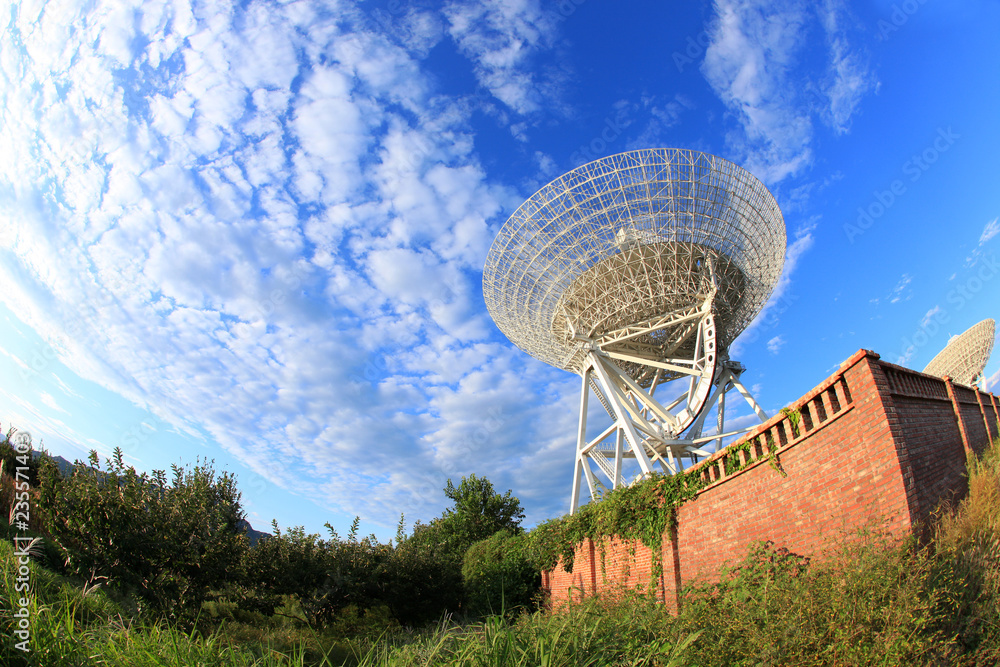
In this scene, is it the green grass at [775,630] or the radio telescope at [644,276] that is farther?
the radio telescope at [644,276]

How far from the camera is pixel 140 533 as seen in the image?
32.4 feet

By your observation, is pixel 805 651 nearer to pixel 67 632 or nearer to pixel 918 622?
pixel 918 622

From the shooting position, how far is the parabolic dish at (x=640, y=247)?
1767 cm

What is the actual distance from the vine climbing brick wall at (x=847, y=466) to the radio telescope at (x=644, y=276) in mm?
8296

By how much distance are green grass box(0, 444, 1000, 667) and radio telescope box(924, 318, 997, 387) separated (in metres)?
16.7

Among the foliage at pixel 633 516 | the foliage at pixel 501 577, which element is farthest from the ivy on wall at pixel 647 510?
the foliage at pixel 501 577

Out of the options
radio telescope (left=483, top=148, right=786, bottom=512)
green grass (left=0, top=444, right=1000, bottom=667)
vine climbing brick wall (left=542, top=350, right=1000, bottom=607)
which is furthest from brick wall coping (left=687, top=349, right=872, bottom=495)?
radio telescope (left=483, top=148, right=786, bottom=512)

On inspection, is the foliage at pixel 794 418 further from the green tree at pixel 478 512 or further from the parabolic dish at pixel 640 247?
the green tree at pixel 478 512

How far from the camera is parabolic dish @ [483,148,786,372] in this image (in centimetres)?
1767

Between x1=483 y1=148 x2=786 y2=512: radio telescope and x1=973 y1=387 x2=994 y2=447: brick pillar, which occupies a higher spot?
x1=483 y1=148 x2=786 y2=512: radio telescope

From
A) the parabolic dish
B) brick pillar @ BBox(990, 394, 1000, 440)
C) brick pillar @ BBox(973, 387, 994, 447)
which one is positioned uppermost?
the parabolic dish

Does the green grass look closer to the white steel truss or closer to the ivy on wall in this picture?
the ivy on wall

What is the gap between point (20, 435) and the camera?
28.7 ft

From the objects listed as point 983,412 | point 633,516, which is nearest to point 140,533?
point 633,516
